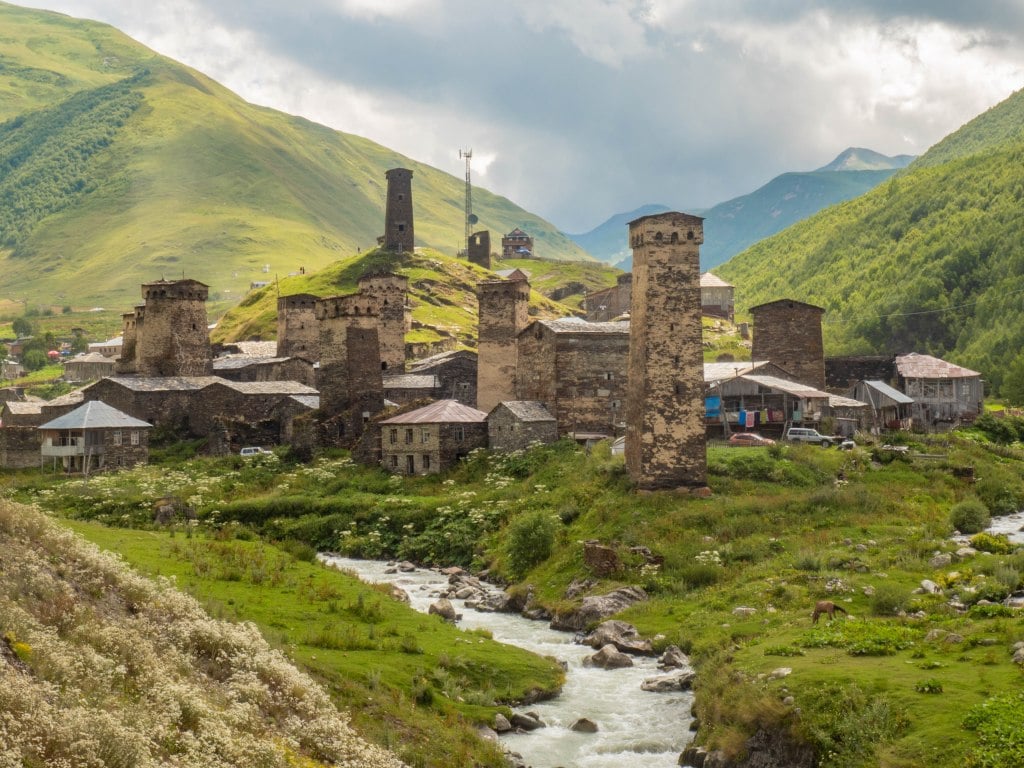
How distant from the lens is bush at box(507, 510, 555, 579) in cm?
3925

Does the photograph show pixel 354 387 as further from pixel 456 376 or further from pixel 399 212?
pixel 399 212

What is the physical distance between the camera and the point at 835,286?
130 m

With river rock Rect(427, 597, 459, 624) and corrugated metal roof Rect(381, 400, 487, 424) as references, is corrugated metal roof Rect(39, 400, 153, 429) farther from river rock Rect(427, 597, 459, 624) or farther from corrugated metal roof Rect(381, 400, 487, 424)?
river rock Rect(427, 597, 459, 624)

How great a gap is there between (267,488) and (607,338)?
1689 cm

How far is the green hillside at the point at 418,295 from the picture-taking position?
109 metres

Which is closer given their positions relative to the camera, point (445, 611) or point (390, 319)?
point (445, 611)

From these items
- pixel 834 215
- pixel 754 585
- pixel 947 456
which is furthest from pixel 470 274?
pixel 754 585

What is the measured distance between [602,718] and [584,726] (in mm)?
742

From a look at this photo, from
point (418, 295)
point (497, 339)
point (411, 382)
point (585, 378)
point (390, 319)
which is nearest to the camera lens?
point (585, 378)

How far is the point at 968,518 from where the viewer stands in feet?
131

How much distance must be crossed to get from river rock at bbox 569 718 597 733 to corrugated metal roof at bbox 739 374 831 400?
34575mm

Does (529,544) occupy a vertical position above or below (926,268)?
below

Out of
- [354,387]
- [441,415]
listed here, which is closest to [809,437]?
[441,415]

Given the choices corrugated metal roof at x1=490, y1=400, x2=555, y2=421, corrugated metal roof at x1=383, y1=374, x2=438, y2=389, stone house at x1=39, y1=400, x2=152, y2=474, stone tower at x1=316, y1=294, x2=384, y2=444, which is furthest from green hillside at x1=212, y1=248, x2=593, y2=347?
corrugated metal roof at x1=490, y1=400, x2=555, y2=421
